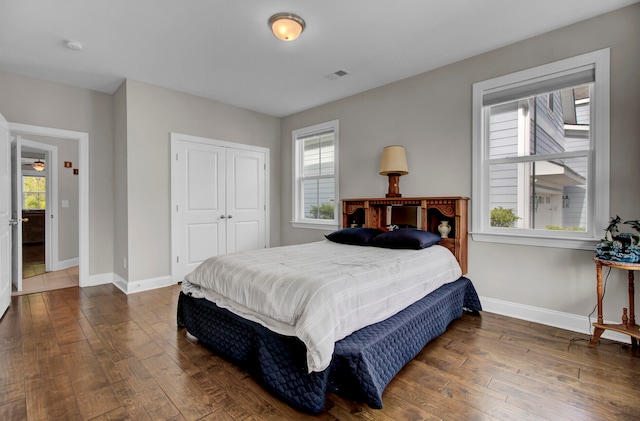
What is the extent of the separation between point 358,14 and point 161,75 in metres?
2.44

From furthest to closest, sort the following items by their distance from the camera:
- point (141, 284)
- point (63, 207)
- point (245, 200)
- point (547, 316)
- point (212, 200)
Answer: point (63, 207), point (245, 200), point (212, 200), point (141, 284), point (547, 316)

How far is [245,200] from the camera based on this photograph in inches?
195

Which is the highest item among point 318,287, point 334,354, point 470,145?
point 470,145

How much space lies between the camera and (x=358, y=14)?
2479 millimetres

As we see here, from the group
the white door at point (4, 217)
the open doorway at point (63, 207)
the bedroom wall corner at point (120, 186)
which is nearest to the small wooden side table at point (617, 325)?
the bedroom wall corner at point (120, 186)

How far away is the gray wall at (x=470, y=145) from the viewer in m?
2.42

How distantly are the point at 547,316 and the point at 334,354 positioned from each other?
7.40 feet

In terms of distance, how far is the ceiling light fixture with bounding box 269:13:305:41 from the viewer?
8.03 feet

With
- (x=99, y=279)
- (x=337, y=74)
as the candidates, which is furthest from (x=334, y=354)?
(x=99, y=279)

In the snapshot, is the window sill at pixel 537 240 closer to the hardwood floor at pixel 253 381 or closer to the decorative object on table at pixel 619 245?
the decorative object on table at pixel 619 245

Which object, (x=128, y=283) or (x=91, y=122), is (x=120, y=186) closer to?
(x=91, y=122)

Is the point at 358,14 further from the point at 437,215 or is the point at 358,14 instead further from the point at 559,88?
the point at 437,215

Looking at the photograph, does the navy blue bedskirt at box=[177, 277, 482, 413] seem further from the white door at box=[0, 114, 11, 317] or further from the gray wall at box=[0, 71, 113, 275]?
the gray wall at box=[0, 71, 113, 275]

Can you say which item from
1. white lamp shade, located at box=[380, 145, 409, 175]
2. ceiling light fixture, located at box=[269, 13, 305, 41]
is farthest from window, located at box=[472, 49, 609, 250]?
ceiling light fixture, located at box=[269, 13, 305, 41]
